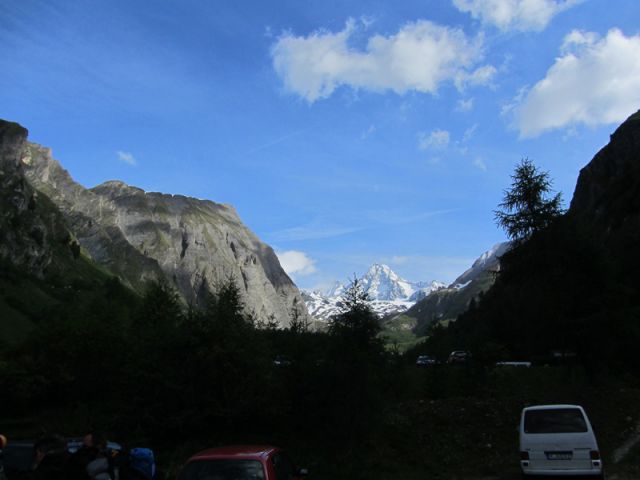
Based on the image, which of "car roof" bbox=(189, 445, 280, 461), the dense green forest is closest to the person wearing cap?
"car roof" bbox=(189, 445, 280, 461)

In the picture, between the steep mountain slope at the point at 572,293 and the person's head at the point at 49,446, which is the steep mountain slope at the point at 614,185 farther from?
the person's head at the point at 49,446

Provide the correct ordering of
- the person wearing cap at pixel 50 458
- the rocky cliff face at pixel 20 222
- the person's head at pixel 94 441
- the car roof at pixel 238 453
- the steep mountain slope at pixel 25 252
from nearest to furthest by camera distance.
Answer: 1. the person wearing cap at pixel 50 458
2. the person's head at pixel 94 441
3. the car roof at pixel 238 453
4. the steep mountain slope at pixel 25 252
5. the rocky cliff face at pixel 20 222

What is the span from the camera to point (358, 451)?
19.6m

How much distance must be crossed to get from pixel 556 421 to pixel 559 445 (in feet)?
2.37

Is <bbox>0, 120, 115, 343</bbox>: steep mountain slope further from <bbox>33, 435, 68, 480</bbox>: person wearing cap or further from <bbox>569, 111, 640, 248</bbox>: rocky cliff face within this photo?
<bbox>33, 435, 68, 480</bbox>: person wearing cap

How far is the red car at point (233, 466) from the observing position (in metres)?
9.06

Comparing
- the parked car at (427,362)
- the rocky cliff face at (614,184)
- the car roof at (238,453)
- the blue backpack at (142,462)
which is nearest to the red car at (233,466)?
the car roof at (238,453)

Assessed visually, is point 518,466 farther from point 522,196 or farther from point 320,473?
point 522,196

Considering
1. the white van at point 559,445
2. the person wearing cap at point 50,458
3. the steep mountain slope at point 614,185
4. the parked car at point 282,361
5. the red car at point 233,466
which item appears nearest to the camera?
the person wearing cap at point 50,458

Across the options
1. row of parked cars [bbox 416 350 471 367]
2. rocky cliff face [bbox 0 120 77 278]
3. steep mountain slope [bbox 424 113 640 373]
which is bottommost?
row of parked cars [bbox 416 350 471 367]

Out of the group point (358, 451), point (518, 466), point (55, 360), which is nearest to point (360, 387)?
point (358, 451)

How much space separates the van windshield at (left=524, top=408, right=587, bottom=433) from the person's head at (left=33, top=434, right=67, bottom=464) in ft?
38.7

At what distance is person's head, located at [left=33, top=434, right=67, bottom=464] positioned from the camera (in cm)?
762

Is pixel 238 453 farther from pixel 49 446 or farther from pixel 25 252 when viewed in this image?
pixel 25 252
